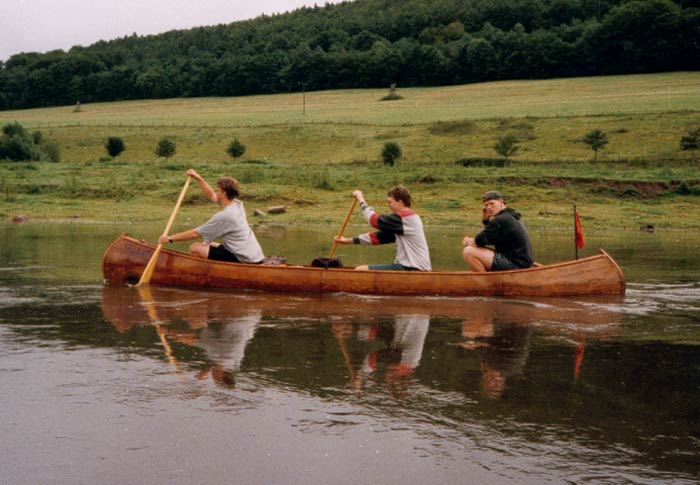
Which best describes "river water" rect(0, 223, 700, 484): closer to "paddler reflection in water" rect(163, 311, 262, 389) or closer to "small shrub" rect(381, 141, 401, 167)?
"paddler reflection in water" rect(163, 311, 262, 389)

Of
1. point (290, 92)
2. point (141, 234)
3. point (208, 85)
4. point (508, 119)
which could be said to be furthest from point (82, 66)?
point (141, 234)

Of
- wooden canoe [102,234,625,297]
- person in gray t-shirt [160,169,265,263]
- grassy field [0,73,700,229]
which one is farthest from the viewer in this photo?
grassy field [0,73,700,229]

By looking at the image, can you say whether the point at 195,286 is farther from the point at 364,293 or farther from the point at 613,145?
the point at 613,145

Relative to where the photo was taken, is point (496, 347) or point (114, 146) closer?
point (496, 347)

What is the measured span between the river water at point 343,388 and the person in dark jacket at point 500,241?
2.41 feet

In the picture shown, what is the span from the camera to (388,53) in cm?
11338

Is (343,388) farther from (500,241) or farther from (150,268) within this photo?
(150,268)

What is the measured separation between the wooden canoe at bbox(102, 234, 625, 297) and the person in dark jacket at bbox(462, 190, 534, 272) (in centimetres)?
35

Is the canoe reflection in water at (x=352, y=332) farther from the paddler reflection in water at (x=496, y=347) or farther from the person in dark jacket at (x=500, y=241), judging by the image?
the person in dark jacket at (x=500, y=241)

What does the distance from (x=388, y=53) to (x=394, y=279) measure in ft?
339

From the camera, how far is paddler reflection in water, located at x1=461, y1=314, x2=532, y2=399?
780 cm

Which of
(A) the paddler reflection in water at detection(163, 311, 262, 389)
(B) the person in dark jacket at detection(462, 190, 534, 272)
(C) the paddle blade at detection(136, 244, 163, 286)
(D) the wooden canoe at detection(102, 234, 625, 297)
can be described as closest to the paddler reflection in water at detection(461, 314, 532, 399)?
(D) the wooden canoe at detection(102, 234, 625, 297)

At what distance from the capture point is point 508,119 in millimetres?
67875

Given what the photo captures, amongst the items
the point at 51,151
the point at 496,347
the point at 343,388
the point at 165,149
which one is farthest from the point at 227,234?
the point at 51,151
